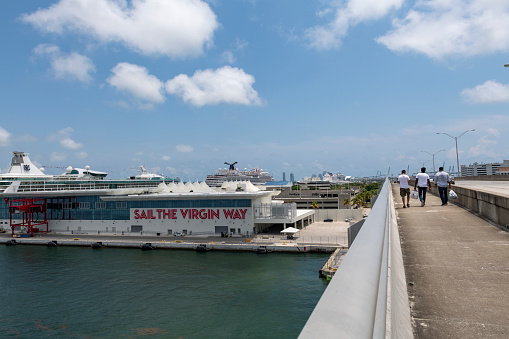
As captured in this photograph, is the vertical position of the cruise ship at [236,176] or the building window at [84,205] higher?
the cruise ship at [236,176]

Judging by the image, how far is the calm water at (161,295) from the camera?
24.1 metres

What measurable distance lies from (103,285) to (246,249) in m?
20.8

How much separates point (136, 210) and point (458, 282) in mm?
65691

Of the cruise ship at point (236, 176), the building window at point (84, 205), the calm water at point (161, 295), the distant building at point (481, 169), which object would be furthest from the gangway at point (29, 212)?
the distant building at point (481, 169)

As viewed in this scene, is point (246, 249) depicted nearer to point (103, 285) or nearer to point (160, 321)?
point (103, 285)

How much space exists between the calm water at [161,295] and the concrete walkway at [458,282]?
61.3 ft

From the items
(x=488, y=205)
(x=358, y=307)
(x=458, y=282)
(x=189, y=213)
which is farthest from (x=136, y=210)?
(x=358, y=307)

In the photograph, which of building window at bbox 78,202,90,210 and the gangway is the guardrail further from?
the gangway

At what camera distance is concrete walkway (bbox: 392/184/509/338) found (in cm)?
264

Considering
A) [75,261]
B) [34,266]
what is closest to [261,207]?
[75,261]

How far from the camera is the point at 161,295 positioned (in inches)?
1222

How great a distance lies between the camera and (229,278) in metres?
36.6

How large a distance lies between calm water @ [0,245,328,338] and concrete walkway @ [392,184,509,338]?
18672mm

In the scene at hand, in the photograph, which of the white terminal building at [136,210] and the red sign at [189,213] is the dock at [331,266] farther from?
the red sign at [189,213]
